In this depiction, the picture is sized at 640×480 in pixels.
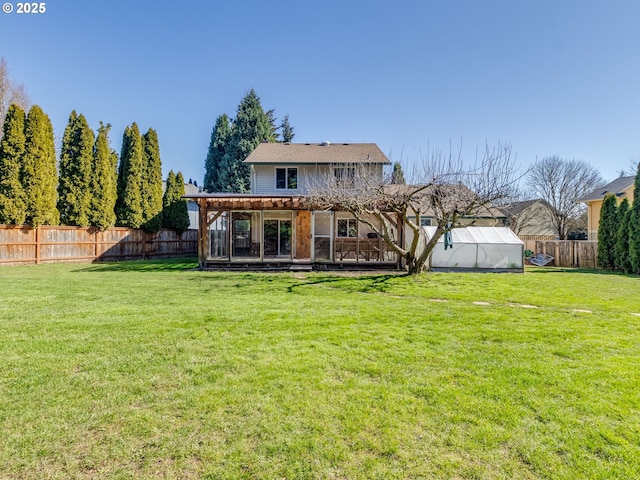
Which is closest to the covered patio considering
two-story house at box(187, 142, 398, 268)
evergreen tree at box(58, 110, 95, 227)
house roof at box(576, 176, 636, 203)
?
two-story house at box(187, 142, 398, 268)

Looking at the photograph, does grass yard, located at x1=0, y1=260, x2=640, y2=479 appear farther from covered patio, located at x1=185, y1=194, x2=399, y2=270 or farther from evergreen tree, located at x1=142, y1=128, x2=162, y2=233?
evergreen tree, located at x1=142, y1=128, x2=162, y2=233

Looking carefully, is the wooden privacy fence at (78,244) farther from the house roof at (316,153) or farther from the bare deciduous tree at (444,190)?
the bare deciduous tree at (444,190)

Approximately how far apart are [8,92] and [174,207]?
15417 millimetres

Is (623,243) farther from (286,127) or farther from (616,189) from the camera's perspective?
(286,127)

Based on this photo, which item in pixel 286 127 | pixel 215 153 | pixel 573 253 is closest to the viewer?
pixel 573 253

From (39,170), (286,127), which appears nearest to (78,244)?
(39,170)

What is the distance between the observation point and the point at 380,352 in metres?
4.18

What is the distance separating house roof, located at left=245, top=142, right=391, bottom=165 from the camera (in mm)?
18297

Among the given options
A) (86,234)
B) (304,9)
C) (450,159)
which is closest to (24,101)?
(86,234)

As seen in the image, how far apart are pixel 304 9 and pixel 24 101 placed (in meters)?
24.9

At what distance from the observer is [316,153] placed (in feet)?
63.5

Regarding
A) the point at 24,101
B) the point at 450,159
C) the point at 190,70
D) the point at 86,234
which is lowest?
the point at 86,234

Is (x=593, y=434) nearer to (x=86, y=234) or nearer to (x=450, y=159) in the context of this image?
(x=450, y=159)

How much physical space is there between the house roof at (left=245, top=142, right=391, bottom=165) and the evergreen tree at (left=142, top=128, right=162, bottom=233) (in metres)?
6.57
